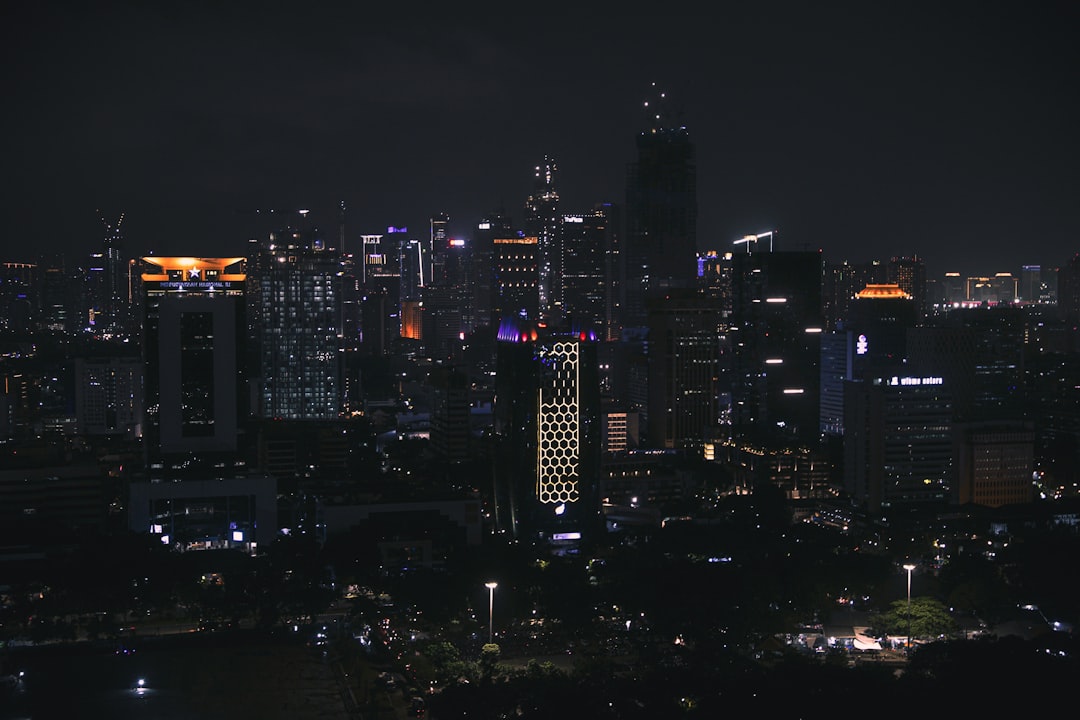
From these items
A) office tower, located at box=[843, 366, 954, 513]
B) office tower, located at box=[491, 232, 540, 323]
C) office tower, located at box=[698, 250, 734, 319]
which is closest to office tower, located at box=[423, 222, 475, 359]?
office tower, located at box=[491, 232, 540, 323]

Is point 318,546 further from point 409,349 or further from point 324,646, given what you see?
point 409,349

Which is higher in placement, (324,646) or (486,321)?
(486,321)

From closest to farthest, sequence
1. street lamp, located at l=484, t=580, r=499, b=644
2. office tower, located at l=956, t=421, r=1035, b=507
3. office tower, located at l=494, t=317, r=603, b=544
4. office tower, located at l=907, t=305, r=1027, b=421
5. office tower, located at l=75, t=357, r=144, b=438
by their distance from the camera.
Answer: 1. street lamp, located at l=484, t=580, r=499, b=644
2. office tower, located at l=494, t=317, r=603, b=544
3. office tower, located at l=956, t=421, r=1035, b=507
4. office tower, located at l=907, t=305, r=1027, b=421
5. office tower, located at l=75, t=357, r=144, b=438

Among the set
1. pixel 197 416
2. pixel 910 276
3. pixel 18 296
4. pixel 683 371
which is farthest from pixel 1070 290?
pixel 18 296

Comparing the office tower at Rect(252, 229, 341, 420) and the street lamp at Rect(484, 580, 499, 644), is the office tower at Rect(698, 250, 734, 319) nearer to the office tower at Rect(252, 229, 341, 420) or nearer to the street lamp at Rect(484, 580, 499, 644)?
the office tower at Rect(252, 229, 341, 420)

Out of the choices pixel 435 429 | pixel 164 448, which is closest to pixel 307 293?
pixel 435 429

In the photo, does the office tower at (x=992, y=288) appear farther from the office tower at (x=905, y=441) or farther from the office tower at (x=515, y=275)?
the office tower at (x=905, y=441)
